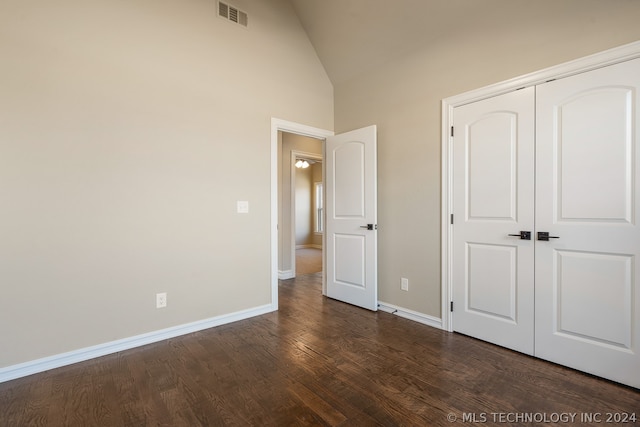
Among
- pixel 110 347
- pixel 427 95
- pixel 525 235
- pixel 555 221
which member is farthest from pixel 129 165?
pixel 555 221

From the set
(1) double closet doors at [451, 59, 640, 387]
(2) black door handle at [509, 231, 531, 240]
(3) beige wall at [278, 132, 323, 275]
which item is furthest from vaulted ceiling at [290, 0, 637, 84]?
(2) black door handle at [509, 231, 531, 240]

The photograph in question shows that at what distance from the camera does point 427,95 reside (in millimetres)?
2877

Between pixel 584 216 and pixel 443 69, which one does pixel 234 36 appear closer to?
pixel 443 69

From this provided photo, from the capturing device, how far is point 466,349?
2.39 m

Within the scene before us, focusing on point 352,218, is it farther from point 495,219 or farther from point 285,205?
point 285,205

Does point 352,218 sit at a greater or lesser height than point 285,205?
lesser

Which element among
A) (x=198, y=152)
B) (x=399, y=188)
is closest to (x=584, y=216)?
(x=399, y=188)

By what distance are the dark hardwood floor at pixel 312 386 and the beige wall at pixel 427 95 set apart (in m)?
0.83

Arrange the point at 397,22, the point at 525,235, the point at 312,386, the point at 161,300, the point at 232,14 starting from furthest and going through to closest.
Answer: the point at 232,14, the point at 397,22, the point at 161,300, the point at 525,235, the point at 312,386

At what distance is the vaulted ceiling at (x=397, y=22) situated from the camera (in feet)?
7.19

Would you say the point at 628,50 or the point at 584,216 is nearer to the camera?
the point at 628,50

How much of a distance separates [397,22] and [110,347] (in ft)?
12.5

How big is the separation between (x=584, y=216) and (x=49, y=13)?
4.00 meters

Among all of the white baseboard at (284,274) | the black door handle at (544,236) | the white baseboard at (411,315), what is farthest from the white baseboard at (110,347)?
the black door handle at (544,236)
